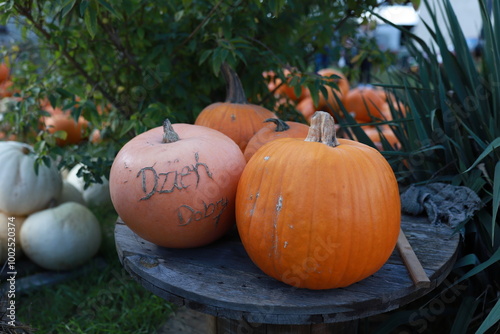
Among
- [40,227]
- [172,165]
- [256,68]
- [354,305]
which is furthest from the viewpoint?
[40,227]

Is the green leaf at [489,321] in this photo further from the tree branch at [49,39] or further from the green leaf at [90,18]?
the tree branch at [49,39]

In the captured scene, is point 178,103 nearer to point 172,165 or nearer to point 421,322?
point 172,165

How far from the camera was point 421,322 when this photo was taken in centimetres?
161

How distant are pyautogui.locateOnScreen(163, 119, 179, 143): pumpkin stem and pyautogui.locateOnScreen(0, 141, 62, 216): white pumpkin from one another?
120 centimetres

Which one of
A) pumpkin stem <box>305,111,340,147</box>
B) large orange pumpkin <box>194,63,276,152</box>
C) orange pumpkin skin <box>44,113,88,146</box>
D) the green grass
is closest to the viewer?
pumpkin stem <box>305,111,340,147</box>

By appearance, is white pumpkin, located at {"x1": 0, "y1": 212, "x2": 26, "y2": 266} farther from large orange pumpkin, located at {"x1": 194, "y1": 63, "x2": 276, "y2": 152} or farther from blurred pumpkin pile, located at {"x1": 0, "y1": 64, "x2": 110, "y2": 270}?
large orange pumpkin, located at {"x1": 194, "y1": 63, "x2": 276, "y2": 152}

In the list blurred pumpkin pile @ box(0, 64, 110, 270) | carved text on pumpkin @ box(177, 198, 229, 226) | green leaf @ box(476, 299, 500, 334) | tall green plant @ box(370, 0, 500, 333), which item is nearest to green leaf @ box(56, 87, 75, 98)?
blurred pumpkin pile @ box(0, 64, 110, 270)

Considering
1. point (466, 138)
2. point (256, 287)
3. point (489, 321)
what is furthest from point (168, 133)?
point (466, 138)

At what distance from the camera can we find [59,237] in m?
A: 2.24

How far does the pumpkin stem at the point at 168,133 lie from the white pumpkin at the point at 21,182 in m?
1.20

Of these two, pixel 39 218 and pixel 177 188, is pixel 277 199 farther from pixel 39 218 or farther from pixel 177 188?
pixel 39 218

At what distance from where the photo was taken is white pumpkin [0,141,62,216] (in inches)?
86.2

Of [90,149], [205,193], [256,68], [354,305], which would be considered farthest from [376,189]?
[90,149]

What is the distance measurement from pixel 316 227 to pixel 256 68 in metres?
1.21
